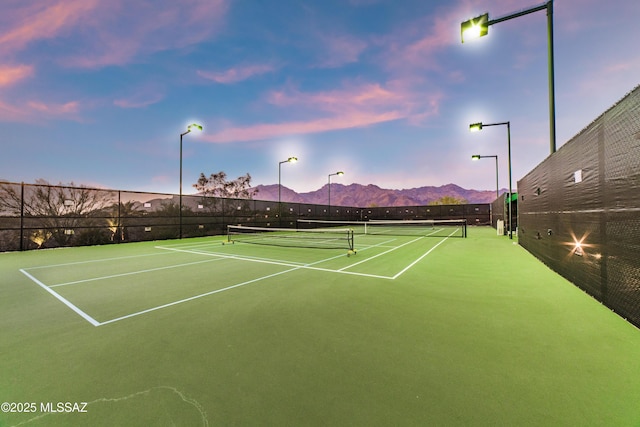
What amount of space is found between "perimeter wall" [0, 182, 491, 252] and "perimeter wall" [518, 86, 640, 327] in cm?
1956

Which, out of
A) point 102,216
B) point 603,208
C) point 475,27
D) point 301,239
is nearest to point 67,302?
point 603,208

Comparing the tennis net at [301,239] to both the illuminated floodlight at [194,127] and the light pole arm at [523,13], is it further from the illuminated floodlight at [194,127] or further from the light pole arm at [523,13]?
the light pole arm at [523,13]

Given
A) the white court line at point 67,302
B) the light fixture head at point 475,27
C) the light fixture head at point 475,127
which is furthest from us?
the light fixture head at point 475,127

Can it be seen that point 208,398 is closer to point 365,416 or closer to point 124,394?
point 124,394

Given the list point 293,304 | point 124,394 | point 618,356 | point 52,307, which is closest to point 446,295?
point 618,356

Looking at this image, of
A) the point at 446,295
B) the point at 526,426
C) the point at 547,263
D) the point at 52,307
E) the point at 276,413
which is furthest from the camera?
the point at 547,263

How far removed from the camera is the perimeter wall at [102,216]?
1180 cm

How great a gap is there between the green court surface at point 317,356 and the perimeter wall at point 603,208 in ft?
1.37

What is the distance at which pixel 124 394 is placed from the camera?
6.86ft

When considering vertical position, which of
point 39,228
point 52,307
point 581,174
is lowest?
point 52,307

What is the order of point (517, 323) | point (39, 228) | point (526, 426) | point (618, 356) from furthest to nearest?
point (39, 228), point (517, 323), point (618, 356), point (526, 426)

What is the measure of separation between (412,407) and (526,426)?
2.40 feet

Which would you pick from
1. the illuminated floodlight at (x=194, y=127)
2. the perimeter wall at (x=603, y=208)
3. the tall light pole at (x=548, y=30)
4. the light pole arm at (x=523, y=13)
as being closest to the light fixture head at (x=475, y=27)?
the tall light pole at (x=548, y=30)

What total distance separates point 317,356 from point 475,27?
759cm
